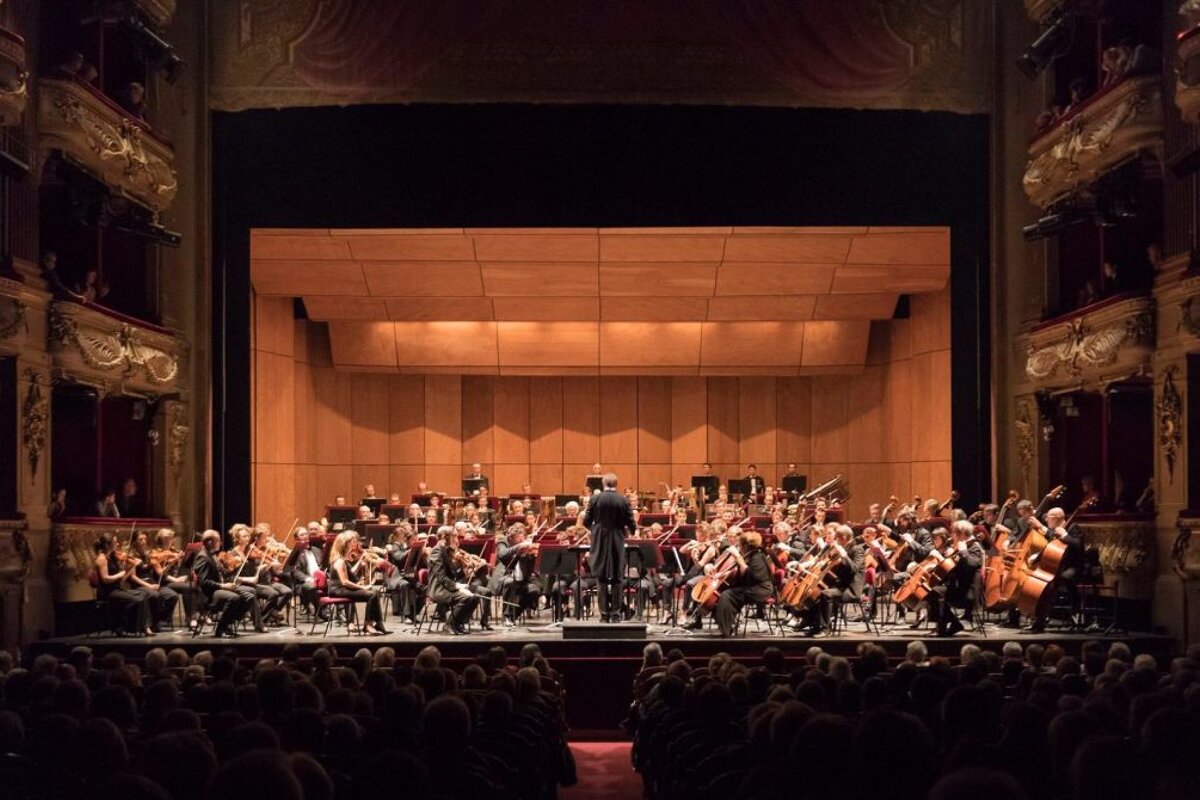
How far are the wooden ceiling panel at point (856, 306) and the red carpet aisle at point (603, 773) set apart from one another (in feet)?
37.2

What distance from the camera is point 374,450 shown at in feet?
73.2

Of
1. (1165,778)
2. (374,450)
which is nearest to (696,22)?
(374,450)

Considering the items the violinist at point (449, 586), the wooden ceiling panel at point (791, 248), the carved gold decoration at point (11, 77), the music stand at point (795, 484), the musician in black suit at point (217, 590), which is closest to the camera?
the carved gold decoration at point (11, 77)

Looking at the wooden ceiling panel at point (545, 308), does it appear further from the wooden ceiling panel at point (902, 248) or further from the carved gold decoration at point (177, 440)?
the carved gold decoration at point (177, 440)

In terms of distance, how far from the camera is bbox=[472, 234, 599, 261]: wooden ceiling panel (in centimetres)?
1841

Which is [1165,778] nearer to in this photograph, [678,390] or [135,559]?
[135,559]

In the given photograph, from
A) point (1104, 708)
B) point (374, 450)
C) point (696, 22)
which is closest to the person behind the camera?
point (1104, 708)

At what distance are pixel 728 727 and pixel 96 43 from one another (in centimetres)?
1180

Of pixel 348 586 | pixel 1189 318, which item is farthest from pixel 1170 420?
pixel 348 586

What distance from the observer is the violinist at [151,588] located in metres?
12.7

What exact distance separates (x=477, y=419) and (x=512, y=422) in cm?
59

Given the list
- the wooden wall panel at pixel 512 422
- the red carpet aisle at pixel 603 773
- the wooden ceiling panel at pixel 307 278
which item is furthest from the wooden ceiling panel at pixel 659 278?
the red carpet aisle at pixel 603 773

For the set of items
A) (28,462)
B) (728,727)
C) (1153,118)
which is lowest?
(728,727)

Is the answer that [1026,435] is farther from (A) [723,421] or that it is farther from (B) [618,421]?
(B) [618,421]
